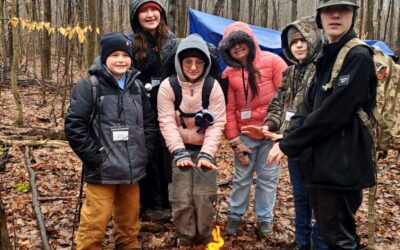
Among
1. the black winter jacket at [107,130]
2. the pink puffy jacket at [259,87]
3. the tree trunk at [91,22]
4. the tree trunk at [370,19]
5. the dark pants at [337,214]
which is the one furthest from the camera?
the tree trunk at [370,19]

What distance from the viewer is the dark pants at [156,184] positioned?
4035 mm

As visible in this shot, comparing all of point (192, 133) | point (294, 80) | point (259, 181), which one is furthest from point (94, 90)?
point (259, 181)

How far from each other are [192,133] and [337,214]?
1547 mm

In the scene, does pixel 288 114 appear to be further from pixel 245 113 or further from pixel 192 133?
pixel 192 133

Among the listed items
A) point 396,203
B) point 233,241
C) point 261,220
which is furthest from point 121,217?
point 396,203

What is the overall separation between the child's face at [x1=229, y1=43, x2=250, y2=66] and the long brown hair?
A: 2.33 ft

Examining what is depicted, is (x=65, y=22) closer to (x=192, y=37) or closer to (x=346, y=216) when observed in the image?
(x=192, y=37)

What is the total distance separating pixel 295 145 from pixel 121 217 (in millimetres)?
1828

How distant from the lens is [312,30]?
3.33 metres

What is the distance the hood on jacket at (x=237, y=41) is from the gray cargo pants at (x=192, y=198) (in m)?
1.16

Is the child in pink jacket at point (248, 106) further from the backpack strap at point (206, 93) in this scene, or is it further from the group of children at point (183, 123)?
the backpack strap at point (206, 93)

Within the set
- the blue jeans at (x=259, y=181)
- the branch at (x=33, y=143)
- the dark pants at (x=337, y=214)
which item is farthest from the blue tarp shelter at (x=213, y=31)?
the dark pants at (x=337, y=214)

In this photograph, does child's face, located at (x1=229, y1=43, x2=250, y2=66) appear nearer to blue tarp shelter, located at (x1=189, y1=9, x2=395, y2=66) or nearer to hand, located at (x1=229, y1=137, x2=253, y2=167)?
hand, located at (x1=229, y1=137, x2=253, y2=167)

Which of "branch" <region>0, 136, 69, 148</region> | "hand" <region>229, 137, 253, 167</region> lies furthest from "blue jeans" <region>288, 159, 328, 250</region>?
"branch" <region>0, 136, 69, 148</region>
